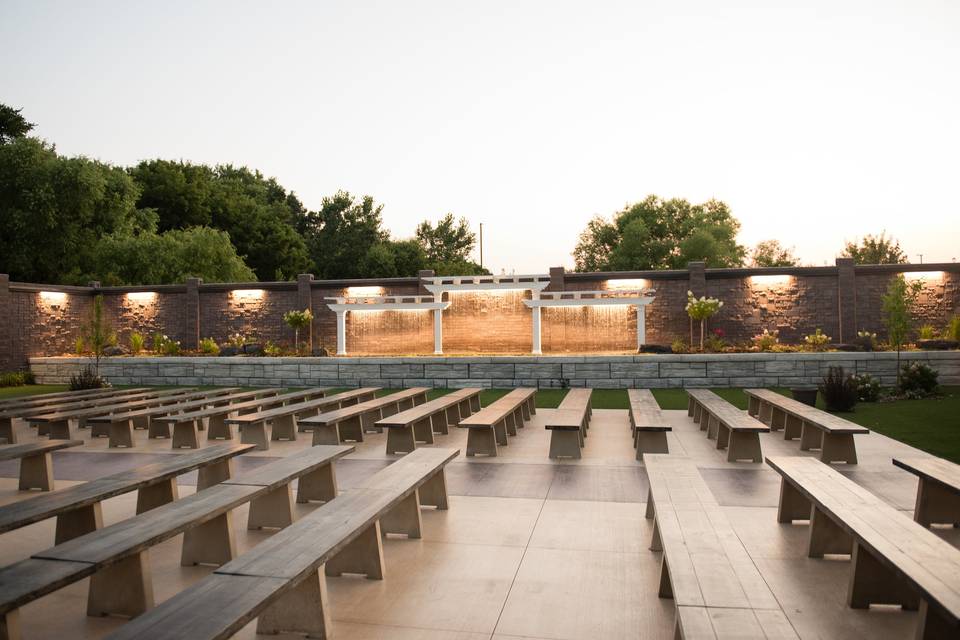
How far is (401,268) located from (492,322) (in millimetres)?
27823

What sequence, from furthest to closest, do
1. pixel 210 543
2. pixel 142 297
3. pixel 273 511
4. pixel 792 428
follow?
pixel 142 297, pixel 792 428, pixel 273 511, pixel 210 543

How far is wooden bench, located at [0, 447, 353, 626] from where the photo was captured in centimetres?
256

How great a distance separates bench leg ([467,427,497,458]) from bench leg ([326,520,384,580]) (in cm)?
368

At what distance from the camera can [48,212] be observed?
29641 millimetres

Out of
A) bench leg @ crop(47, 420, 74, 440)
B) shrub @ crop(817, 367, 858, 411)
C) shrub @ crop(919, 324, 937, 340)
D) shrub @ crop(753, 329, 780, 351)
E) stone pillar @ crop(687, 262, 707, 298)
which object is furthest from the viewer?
stone pillar @ crop(687, 262, 707, 298)

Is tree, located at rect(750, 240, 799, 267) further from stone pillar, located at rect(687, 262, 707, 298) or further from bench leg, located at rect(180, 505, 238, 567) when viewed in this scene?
bench leg, located at rect(180, 505, 238, 567)

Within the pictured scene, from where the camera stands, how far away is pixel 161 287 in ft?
74.9

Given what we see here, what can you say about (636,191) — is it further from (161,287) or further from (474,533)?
(474,533)

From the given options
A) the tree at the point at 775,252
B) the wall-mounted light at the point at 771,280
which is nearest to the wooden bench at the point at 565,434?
the wall-mounted light at the point at 771,280

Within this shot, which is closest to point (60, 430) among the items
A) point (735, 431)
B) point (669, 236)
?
point (735, 431)

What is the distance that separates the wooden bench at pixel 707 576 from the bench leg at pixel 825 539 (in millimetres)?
767

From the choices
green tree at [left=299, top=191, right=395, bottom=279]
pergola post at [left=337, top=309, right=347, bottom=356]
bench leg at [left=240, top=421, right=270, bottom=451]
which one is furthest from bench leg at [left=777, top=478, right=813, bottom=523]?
green tree at [left=299, top=191, right=395, bottom=279]

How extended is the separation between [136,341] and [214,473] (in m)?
18.7

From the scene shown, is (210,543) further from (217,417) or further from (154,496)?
(217,417)
